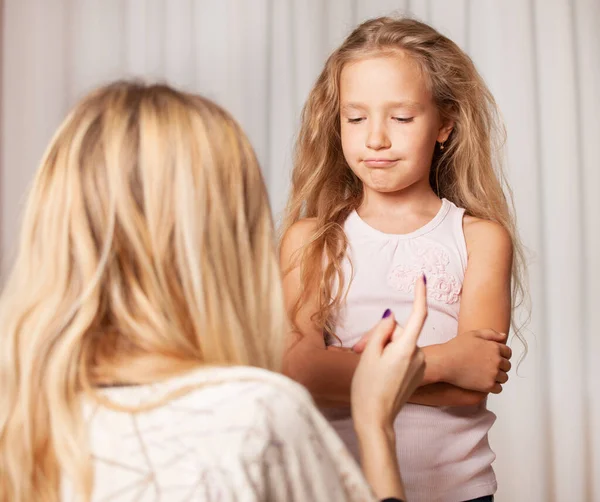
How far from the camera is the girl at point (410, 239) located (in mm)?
1215

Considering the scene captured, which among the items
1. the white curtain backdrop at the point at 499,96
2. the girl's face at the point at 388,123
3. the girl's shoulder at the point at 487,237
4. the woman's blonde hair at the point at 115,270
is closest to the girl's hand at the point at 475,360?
the girl's shoulder at the point at 487,237

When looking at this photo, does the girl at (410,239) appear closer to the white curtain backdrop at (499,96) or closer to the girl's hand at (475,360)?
the girl's hand at (475,360)

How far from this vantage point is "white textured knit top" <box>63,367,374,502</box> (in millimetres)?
774

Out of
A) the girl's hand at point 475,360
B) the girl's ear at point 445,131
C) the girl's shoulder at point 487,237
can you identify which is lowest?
the girl's hand at point 475,360

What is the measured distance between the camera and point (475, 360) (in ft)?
3.88

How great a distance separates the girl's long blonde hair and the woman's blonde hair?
0.46 meters

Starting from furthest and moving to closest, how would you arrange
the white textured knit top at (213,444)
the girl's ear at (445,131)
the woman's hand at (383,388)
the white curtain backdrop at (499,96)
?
the white curtain backdrop at (499,96) → the girl's ear at (445,131) → the woman's hand at (383,388) → the white textured knit top at (213,444)

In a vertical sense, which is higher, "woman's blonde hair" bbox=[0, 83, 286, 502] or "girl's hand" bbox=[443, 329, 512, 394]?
"woman's blonde hair" bbox=[0, 83, 286, 502]

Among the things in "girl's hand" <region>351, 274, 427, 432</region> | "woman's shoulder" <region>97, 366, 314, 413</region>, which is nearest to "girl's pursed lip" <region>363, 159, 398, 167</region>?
"girl's hand" <region>351, 274, 427, 432</region>

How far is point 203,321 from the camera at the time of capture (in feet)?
2.81

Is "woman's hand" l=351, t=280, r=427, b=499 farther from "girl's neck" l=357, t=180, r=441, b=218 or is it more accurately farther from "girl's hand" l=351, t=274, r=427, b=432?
"girl's neck" l=357, t=180, r=441, b=218

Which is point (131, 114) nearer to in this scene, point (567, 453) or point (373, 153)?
point (373, 153)

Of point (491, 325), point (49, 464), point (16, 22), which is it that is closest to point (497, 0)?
point (16, 22)

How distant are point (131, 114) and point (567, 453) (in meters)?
2.13
